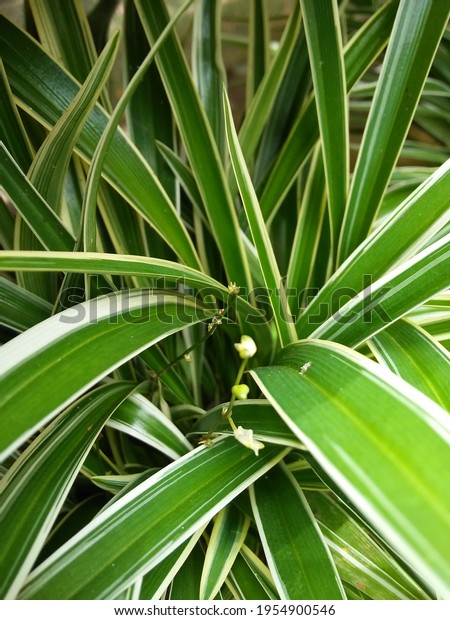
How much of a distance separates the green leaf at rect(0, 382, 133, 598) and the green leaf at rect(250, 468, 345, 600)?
0.18 m

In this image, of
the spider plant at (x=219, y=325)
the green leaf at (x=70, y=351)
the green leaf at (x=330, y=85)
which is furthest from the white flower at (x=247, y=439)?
the green leaf at (x=330, y=85)

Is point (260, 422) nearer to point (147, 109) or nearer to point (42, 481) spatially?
point (42, 481)

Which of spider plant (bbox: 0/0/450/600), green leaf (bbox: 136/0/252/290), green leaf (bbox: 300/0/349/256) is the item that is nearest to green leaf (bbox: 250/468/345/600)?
spider plant (bbox: 0/0/450/600)

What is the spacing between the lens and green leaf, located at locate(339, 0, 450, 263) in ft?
1.69

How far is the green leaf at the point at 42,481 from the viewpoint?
0.35 meters

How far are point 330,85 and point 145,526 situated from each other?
1.65 ft

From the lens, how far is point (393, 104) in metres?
0.54

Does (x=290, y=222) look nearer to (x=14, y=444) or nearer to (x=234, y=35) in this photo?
(x=234, y=35)

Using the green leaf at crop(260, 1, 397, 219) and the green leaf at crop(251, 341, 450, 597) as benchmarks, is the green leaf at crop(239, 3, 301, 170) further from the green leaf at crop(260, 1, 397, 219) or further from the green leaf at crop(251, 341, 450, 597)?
the green leaf at crop(251, 341, 450, 597)

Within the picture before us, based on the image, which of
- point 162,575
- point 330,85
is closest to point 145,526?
point 162,575

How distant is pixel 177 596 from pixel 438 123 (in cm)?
86

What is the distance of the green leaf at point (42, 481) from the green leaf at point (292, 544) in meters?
0.18

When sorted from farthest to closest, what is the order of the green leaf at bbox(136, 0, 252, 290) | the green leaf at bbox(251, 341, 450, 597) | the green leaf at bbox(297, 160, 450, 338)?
the green leaf at bbox(136, 0, 252, 290) < the green leaf at bbox(297, 160, 450, 338) < the green leaf at bbox(251, 341, 450, 597)

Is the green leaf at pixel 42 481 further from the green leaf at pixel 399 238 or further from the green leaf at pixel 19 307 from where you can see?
the green leaf at pixel 399 238
